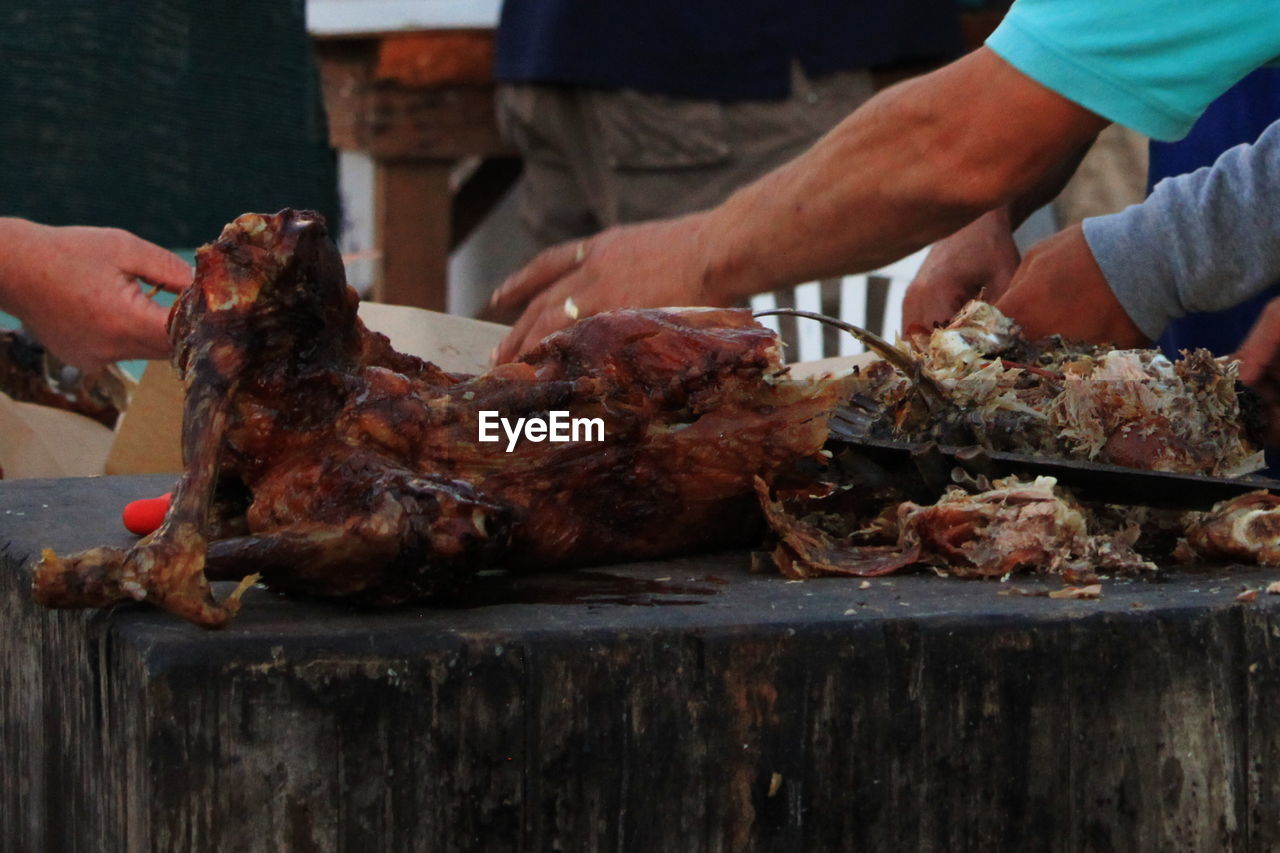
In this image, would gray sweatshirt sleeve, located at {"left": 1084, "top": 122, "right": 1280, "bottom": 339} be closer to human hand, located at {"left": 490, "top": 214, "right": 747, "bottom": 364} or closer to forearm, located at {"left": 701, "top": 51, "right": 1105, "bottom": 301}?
forearm, located at {"left": 701, "top": 51, "right": 1105, "bottom": 301}

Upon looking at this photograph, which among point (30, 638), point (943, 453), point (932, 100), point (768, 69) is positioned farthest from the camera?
point (768, 69)

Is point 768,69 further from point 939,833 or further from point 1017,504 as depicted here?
point 939,833

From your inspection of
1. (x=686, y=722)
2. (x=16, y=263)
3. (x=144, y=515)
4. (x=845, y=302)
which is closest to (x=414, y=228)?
(x=845, y=302)

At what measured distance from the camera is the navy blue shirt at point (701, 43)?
14.6ft

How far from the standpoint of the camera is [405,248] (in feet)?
18.1

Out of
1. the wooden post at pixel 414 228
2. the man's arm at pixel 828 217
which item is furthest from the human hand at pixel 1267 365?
the wooden post at pixel 414 228

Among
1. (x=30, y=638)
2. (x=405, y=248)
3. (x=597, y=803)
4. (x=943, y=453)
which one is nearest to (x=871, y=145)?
(x=943, y=453)

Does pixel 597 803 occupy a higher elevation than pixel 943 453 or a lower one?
lower

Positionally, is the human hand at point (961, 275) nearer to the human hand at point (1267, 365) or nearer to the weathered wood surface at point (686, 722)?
the human hand at point (1267, 365)

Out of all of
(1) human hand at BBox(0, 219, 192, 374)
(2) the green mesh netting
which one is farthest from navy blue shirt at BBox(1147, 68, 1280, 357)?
(2) the green mesh netting

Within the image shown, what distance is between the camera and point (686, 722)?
1433mm

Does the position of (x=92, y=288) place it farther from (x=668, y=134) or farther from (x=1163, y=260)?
(x=668, y=134)

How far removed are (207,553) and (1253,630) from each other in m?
1.03

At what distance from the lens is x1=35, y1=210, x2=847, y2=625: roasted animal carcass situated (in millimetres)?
1434
